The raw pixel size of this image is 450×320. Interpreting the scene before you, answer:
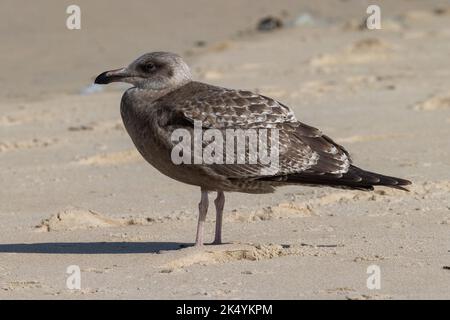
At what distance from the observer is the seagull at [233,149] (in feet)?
24.9

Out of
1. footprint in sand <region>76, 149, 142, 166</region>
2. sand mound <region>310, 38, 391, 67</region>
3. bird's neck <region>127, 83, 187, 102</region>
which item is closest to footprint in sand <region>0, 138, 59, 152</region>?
footprint in sand <region>76, 149, 142, 166</region>

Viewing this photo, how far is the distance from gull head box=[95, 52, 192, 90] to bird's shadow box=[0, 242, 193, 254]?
105cm

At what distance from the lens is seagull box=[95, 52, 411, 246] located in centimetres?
759

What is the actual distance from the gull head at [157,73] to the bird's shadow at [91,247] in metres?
1.05

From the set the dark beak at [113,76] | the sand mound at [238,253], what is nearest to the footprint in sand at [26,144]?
Result: the dark beak at [113,76]

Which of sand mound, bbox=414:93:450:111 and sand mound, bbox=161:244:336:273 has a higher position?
sand mound, bbox=414:93:450:111

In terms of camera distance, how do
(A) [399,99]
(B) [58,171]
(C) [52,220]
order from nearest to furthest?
(C) [52,220], (B) [58,171], (A) [399,99]

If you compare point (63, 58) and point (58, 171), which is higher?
point (63, 58)

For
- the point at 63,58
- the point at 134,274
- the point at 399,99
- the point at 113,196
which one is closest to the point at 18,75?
the point at 63,58

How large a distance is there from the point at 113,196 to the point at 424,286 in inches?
151

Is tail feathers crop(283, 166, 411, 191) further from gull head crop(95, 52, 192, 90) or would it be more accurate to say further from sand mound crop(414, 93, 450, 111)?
sand mound crop(414, 93, 450, 111)

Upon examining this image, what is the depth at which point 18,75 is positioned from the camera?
1872cm

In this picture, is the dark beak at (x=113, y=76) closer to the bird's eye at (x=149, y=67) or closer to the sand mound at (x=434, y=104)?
the bird's eye at (x=149, y=67)
